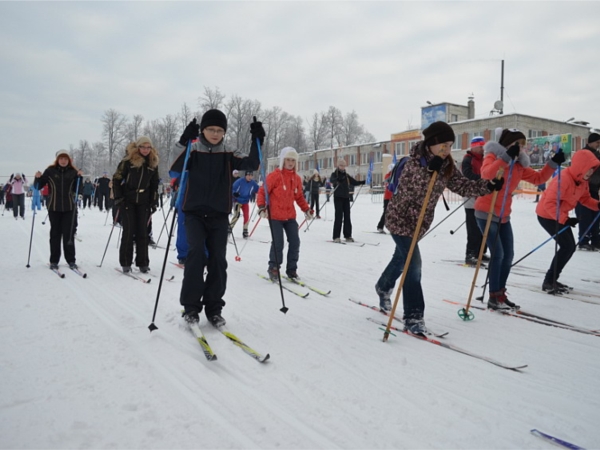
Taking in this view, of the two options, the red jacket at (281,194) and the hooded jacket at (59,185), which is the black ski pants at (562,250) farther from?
the hooded jacket at (59,185)

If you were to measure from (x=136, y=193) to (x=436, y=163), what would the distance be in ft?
15.4

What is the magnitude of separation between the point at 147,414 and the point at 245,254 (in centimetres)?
637

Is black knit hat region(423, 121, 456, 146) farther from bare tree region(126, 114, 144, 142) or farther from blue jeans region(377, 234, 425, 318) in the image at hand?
bare tree region(126, 114, 144, 142)

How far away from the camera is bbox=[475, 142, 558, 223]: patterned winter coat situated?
14.8ft

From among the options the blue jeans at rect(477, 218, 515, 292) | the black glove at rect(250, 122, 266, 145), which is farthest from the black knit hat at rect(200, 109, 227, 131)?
the blue jeans at rect(477, 218, 515, 292)

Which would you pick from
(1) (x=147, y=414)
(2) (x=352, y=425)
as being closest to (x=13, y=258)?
(1) (x=147, y=414)

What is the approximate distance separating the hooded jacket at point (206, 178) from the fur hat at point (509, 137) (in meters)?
2.68

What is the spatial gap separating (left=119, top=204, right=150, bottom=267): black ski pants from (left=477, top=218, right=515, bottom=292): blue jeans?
4905 mm

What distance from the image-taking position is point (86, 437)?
224cm

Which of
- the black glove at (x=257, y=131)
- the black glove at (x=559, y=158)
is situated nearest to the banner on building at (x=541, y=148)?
the black glove at (x=559, y=158)

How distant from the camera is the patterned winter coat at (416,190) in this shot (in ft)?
12.7

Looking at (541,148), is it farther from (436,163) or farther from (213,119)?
(213,119)

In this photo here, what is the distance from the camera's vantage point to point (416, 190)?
3.90 m

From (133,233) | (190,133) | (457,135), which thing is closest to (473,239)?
(190,133)
